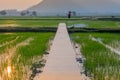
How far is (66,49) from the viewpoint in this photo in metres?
9.24

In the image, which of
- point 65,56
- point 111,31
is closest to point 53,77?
point 65,56

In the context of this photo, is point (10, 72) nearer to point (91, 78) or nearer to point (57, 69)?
point (57, 69)

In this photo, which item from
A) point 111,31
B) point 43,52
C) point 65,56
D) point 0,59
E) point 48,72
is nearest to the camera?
point 48,72

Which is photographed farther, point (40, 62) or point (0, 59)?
point (0, 59)

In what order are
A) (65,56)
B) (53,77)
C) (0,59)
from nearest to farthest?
(53,77) < (65,56) < (0,59)

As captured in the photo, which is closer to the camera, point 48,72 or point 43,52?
point 48,72

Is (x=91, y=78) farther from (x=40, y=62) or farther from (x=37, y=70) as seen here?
Answer: (x=40, y=62)

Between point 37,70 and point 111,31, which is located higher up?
point 37,70

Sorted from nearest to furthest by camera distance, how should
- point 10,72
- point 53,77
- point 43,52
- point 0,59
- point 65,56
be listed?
point 53,77 < point 10,72 < point 65,56 < point 0,59 < point 43,52

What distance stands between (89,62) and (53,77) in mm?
2554

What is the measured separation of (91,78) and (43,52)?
411 cm

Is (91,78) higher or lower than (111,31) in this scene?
higher

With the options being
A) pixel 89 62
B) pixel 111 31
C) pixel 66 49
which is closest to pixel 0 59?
pixel 66 49

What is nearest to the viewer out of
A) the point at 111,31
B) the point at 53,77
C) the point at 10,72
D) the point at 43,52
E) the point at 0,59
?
the point at 53,77
